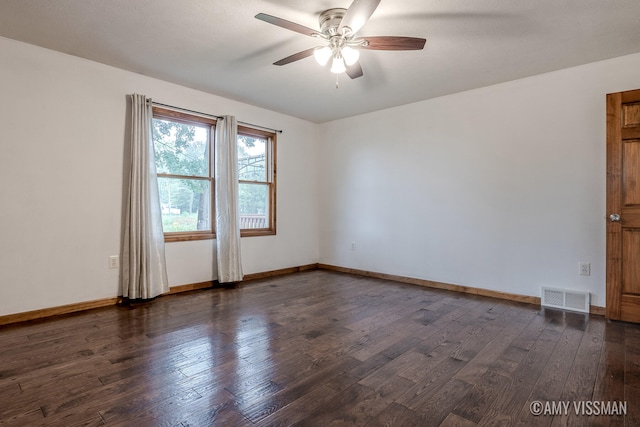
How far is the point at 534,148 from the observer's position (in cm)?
349

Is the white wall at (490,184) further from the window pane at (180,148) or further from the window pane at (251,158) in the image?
the window pane at (180,148)

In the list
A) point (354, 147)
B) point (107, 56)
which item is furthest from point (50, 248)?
point (354, 147)

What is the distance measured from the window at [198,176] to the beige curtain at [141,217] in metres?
0.22

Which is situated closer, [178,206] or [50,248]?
[50,248]

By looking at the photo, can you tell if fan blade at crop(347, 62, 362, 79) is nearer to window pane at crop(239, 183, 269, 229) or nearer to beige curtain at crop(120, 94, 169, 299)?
beige curtain at crop(120, 94, 169, 299)

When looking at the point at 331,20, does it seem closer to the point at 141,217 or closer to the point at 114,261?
the point at 141,217

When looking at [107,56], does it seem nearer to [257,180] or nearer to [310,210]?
[257,180]

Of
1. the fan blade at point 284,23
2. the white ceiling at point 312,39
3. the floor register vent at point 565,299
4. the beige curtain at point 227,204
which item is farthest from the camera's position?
the beige curtain at point 227,204

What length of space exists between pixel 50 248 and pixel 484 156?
4728mm

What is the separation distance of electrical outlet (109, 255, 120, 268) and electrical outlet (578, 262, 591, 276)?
482cm

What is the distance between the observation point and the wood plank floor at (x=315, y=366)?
1.58 m

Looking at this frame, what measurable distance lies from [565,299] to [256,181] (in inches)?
160

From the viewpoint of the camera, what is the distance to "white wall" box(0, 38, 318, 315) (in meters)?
2.84

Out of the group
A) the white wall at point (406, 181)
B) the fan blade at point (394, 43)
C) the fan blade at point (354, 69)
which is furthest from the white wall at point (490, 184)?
the fan blade at point (394, 43)
